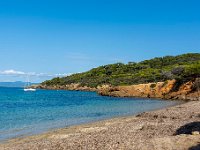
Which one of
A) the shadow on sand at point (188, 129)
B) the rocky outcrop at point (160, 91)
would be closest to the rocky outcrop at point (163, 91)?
the rocky outcrop at point (160, 91)

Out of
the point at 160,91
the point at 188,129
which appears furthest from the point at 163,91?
the point at 188,129

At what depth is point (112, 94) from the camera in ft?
448

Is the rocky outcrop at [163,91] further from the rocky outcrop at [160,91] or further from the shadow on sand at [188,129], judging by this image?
the shadow on sand at [188,129]

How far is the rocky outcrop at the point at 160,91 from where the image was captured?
10181cm

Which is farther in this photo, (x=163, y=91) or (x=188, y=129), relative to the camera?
(x=163, y=91)

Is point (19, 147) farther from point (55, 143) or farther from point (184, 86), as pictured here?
point (184, 86)

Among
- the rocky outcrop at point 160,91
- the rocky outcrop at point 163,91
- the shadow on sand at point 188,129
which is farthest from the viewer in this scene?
the rocky outcrop at point 160,91

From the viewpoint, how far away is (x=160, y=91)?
116 metres

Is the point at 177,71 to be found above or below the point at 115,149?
above

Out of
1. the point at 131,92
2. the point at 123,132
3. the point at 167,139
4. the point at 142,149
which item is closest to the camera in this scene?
the point at 142,149

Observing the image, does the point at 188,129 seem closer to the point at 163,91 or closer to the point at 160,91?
the point at 163,91

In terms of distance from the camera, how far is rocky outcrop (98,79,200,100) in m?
102

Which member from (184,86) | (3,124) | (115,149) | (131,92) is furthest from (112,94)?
(115,149)

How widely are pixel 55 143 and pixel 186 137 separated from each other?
32.6 ft
